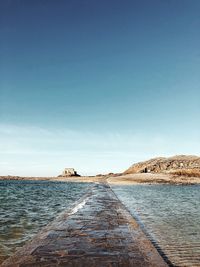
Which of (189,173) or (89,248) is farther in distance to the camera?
(189,173)

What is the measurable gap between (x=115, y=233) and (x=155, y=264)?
3.31m

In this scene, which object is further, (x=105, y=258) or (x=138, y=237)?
(x=138, y=237)

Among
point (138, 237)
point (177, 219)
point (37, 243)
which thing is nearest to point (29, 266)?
point (37, 243)

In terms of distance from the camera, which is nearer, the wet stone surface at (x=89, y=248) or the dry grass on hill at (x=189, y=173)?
the wet stone surface at (x=89, y=248)

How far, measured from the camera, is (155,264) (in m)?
5.93

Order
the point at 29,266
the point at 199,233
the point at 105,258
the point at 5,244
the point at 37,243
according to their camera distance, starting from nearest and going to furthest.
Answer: the point at 29,266 → the point at 105,258 → the point at 37,243 → the point at 5,244 → the point at 199,233

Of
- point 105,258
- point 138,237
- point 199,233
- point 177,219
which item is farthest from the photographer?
point 177,219

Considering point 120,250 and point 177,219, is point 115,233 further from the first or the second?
point 177,219

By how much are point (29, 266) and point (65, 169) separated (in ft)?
526

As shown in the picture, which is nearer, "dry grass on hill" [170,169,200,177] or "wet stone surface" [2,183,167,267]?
"wet stone surface" [2,183,167,267]

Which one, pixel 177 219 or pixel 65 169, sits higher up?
pixel 65 169

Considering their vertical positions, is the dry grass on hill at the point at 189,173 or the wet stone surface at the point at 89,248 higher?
the dry grass on hill at the point at 189,173

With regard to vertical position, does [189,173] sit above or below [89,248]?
above

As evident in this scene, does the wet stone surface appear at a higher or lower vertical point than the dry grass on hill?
lower
